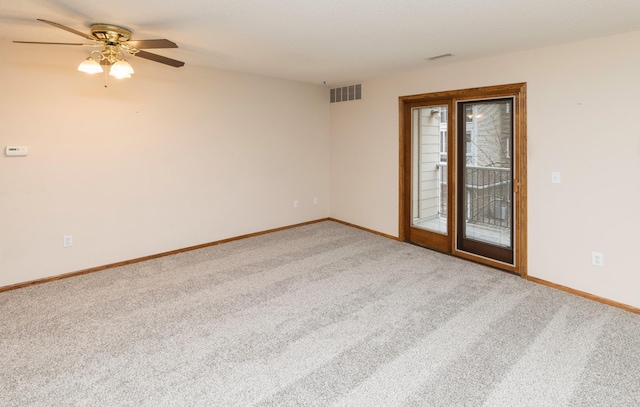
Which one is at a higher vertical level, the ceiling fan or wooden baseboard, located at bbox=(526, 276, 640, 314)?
the ceiling fan

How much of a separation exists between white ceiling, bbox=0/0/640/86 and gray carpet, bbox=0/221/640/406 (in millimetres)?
2394

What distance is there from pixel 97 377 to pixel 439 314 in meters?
2.57

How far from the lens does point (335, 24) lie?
299cm

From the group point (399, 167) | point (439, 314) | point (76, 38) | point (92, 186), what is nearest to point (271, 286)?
point (439, 314)

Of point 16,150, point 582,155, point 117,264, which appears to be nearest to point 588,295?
point 582,155

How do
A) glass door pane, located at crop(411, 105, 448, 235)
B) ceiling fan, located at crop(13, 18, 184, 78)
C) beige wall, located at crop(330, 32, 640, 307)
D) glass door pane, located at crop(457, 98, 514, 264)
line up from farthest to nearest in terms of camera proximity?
glass door pane, located at crop(411, 105, 448, 235) < glass door pane, located at crop(457, 98, 514, 264) < beige wall, located at crop(330, 32, 640, 307) < ceiling fan, located at crop(13, 18, 184, 78)

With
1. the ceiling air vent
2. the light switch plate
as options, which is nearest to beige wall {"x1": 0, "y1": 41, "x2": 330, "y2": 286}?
the light switch plate

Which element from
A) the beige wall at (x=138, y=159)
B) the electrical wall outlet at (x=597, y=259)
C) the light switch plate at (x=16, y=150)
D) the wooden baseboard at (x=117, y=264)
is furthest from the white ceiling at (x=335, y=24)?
the wooden baseboard at (x=117, y=264)

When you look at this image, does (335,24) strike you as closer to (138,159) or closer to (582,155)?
(582,155)

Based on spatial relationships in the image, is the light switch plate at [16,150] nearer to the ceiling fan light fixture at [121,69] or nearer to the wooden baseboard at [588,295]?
the ceiling fan light fixture at [121,69]

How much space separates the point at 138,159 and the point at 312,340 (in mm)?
3184

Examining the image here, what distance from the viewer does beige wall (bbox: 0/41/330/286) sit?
12.2ft

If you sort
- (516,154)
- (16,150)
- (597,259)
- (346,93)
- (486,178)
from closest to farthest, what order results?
(597,259)
(16,150)
(516,154)
(486,178)
(346,93)

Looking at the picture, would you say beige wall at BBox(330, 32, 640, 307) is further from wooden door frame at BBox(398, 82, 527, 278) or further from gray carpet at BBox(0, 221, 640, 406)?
gray carpet at BBox(0, 221, 640, 406)
